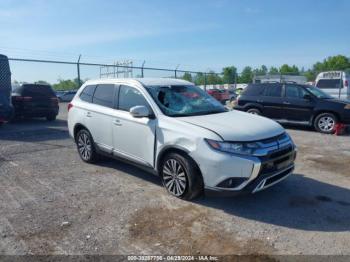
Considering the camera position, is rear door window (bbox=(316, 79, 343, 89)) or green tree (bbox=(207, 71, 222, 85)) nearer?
rear door window (bbox=(316, 79, 343, 89))

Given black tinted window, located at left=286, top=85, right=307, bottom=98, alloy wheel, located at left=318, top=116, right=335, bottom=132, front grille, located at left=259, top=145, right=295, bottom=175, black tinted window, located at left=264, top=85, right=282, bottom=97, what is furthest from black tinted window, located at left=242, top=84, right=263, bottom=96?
front grille, located at left=259, top=145, right=295, bottom=175

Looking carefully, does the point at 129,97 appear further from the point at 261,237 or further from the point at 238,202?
the point at 261,237

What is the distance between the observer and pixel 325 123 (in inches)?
424

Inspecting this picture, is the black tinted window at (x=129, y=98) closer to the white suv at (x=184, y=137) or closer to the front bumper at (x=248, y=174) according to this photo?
the white suv at (x=184, y=137)

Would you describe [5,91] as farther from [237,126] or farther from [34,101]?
[237,126]

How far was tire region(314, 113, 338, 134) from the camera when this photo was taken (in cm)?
1062

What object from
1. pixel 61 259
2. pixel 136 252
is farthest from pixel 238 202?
pixel 61 259

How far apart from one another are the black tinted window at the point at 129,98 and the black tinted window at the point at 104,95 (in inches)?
11.1

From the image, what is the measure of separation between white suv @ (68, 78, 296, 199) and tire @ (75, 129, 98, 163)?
0.15 feet

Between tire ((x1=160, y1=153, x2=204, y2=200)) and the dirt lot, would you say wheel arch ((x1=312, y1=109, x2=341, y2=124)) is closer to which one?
the dirt lot

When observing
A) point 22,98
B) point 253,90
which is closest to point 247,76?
point 253,90

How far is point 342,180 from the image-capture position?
5.76 meters

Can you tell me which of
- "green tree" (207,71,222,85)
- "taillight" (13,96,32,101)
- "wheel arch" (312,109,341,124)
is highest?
"green tree" (207,71,222,85)

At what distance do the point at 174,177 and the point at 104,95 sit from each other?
7.87 ft
